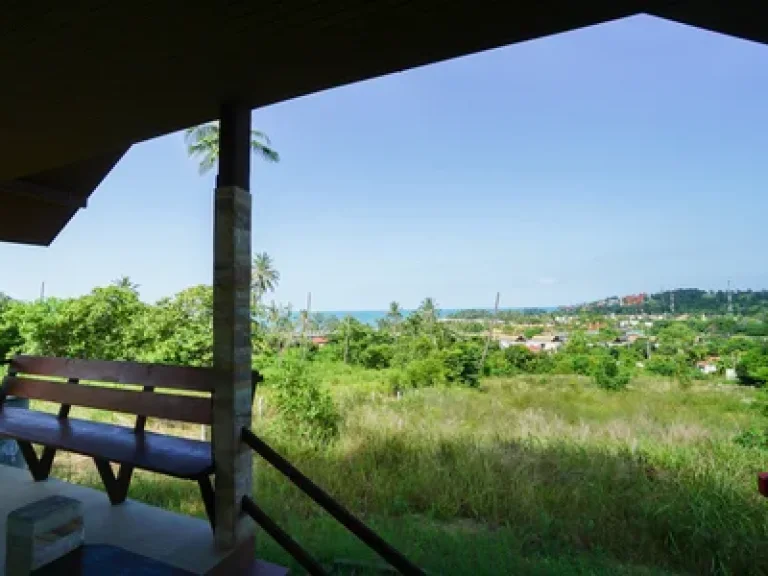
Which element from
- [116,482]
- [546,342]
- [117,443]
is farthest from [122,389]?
[546,342]

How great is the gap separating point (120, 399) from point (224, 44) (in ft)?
6.91

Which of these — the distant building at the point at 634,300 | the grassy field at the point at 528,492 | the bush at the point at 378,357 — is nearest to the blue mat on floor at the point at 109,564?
the grassy field at the point at 528,492

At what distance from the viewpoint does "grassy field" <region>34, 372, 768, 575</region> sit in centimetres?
303

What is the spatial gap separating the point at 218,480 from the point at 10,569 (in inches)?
36.6

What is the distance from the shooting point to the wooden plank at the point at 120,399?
2162 millimetres

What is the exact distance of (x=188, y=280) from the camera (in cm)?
1016

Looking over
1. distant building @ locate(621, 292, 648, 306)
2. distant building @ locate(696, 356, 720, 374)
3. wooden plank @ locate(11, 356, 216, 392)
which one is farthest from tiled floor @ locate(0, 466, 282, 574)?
distant building @ locate(621, 292, 648, 306)

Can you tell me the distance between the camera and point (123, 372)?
2.59 meters

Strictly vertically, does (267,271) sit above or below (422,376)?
above

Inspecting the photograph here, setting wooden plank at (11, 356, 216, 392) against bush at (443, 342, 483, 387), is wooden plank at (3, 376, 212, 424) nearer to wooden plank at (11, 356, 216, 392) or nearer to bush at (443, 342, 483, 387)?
wooden plank at (11, 356, 216, 392)

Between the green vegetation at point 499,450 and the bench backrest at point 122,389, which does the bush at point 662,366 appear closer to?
the green vegetation at point 499,450

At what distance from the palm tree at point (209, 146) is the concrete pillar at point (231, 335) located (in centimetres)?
1353

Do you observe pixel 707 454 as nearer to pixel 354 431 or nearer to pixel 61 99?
pixel 354 431

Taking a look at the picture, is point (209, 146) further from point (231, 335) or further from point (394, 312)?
point (231, 335)
